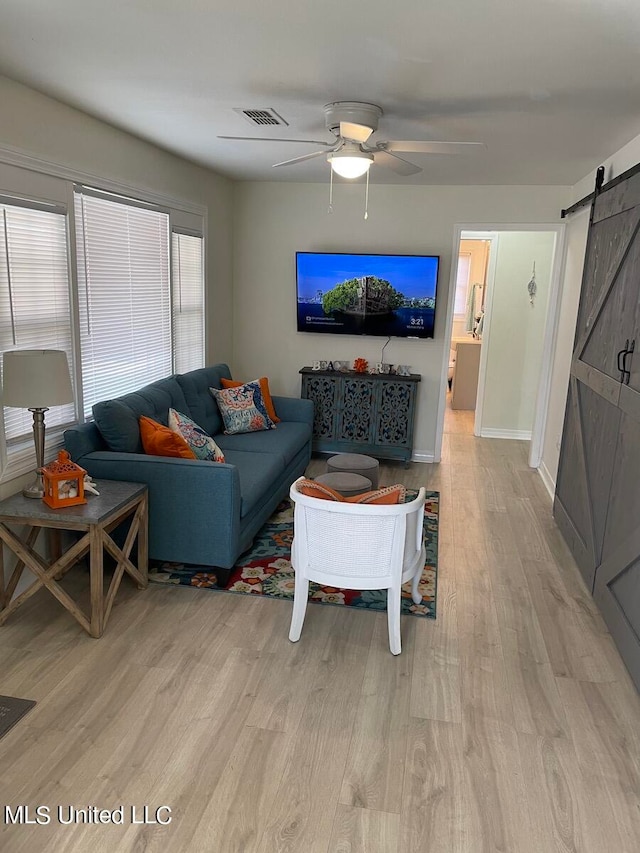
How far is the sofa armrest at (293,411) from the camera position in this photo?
5.41 m

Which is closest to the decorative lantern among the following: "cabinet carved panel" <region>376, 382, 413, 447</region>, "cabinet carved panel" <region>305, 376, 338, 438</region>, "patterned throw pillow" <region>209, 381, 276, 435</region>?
"patterned throw pillow" <region>209, 381, 276, 435</region>

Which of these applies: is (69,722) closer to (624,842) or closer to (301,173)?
(624,842)

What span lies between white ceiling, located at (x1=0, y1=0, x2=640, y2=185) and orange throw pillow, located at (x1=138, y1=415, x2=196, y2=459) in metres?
1.73

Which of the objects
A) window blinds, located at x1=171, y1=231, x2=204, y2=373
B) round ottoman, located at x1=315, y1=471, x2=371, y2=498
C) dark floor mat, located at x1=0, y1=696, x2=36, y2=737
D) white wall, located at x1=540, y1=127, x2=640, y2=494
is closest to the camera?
dark floor mat, located at x1=0, y1=696, x2=36, y2=737

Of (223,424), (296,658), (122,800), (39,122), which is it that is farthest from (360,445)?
(122,800)

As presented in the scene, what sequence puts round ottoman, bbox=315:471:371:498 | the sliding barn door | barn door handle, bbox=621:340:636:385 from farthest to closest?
round ottoman, bbox=315:471:371:498
barn door handle, bbox=621:340:636:385
the sliding barn door

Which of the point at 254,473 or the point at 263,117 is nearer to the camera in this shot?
the point at 263,117

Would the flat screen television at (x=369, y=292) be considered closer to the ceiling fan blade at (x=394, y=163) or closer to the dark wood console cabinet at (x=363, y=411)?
the dark wood console cabinet at (x=363, y=411)

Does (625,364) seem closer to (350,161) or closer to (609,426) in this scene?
(609,426)

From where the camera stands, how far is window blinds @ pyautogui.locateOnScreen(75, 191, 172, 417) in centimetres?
372

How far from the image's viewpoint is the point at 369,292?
576cm

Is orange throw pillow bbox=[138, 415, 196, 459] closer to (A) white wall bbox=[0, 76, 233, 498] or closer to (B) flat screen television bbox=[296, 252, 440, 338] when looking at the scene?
(A) white wall bbox=[0, 76, 233, 498]

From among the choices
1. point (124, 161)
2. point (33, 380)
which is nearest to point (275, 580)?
point (33, 380)

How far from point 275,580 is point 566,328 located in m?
3.21
